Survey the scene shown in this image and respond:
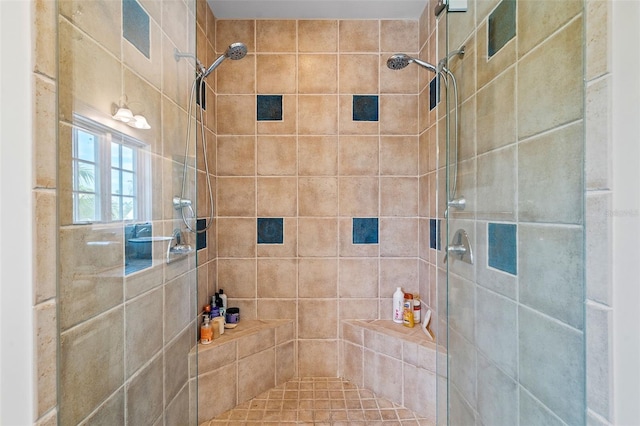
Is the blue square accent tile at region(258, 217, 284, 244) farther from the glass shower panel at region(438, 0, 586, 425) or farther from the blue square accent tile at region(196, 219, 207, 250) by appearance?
the glass shower panel at region(438, 0, 586, 425)

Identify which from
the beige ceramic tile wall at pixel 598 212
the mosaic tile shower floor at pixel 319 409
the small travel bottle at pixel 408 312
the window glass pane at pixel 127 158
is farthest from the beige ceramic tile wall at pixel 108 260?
the small travel bottle at pixel 408 312

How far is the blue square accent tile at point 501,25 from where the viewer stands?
89 centimetres

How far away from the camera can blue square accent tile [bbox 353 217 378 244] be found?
186cm

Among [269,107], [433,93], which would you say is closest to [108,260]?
[269,107]

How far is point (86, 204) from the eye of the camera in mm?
691

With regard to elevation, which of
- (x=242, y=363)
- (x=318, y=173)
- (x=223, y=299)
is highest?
(x=318, y=173)

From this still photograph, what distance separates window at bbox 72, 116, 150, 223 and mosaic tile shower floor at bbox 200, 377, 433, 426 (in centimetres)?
120

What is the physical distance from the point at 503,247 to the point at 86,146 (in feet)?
3.99

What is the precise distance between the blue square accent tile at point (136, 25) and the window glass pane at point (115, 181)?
1.33 feet

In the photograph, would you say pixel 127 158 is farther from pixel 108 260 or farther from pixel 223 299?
pixel 223 299

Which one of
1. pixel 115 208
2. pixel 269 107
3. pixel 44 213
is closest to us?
pixel 44 213

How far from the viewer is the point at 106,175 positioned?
764 mm

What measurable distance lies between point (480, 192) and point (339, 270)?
1.04m

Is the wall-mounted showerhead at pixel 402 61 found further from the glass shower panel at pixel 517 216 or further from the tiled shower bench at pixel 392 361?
the tiled shower bench at pixel 392 361
